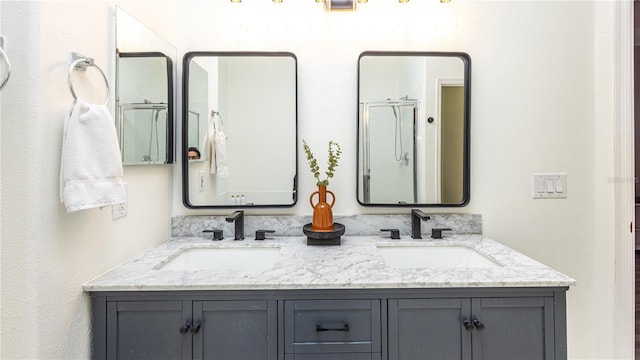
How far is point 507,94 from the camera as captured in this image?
5.43ft

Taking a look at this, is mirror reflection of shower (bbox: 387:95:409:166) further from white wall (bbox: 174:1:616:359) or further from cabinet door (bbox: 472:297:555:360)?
cabinet door (bbox: 472:297:555:360)

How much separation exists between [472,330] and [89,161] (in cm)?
126

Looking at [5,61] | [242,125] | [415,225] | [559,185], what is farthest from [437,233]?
[5,61]

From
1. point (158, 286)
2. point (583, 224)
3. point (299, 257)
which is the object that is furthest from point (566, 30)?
point (158, 286)

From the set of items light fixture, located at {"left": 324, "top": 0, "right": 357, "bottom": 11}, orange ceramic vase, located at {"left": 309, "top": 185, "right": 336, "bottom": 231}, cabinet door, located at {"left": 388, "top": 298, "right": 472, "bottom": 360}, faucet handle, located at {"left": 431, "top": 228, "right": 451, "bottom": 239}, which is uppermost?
light fixture, located at {"left": 324, "top": 0, "right": 357, "bottom": 11}

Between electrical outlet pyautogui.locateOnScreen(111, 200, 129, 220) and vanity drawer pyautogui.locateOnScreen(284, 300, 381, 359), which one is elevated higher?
electrical outlet pyautogui.locateOnScreen(111, 200, 129, 220)

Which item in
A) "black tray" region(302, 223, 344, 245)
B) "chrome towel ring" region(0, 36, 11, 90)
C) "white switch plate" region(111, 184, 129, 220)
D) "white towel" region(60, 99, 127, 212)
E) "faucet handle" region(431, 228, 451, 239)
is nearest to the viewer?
"chrome towel ring" region(0, 36, 11, 90)

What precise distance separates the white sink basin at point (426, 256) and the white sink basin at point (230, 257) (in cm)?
51

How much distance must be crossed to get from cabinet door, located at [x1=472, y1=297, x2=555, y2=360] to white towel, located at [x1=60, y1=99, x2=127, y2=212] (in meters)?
1.18

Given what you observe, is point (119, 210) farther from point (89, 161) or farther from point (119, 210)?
point (89, 161)

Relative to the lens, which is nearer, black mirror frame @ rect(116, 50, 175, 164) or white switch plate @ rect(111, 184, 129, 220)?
white switch plate @ rect(111, 184, 129, 220)

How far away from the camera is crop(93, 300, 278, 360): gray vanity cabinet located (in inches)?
41.8

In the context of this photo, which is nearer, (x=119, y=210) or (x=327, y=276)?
(x=327, y=276)

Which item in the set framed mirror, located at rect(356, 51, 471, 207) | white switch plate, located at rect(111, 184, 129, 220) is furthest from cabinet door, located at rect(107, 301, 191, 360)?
framed mirror, located at rect(356, 51, 471, 207)
